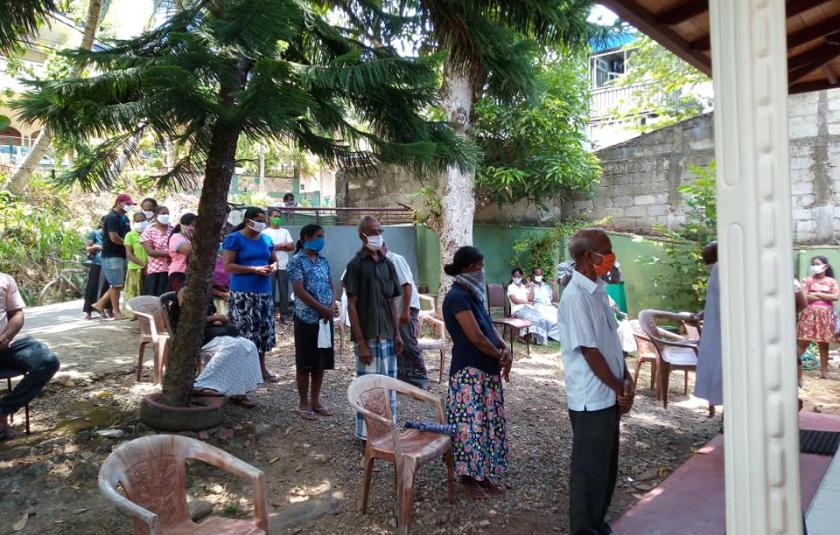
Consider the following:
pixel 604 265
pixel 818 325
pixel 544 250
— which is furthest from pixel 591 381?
pixel 544 250

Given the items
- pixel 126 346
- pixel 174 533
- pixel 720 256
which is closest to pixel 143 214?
pixel 126 346

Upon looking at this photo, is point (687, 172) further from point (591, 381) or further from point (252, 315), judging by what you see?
point (591, 381)

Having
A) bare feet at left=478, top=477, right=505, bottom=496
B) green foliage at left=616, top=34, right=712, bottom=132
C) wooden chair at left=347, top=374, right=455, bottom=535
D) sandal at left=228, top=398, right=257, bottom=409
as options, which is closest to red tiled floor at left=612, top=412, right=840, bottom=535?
bare feet at left=478, top=477, right=505, bottom=496

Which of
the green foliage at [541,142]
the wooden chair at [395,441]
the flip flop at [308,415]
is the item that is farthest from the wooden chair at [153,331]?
the green foliage at [541,142]

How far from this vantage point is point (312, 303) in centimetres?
466

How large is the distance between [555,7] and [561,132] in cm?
530

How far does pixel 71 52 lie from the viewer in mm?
3418

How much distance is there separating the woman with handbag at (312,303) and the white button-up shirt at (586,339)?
228cm

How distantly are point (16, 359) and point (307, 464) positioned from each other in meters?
2.11

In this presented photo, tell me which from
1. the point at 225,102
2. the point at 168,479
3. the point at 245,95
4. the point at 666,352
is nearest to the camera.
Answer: the point at 168,479

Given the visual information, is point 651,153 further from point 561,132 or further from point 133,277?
point 133,277

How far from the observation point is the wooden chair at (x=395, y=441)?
3205 millimetres

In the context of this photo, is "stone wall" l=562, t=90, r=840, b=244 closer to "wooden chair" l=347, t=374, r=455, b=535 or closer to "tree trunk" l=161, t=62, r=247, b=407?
"wooden chair" l=347, t=374, r=455, b=535

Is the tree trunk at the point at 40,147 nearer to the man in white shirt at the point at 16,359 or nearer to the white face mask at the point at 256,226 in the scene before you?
the white face mask at the point at 256,226
